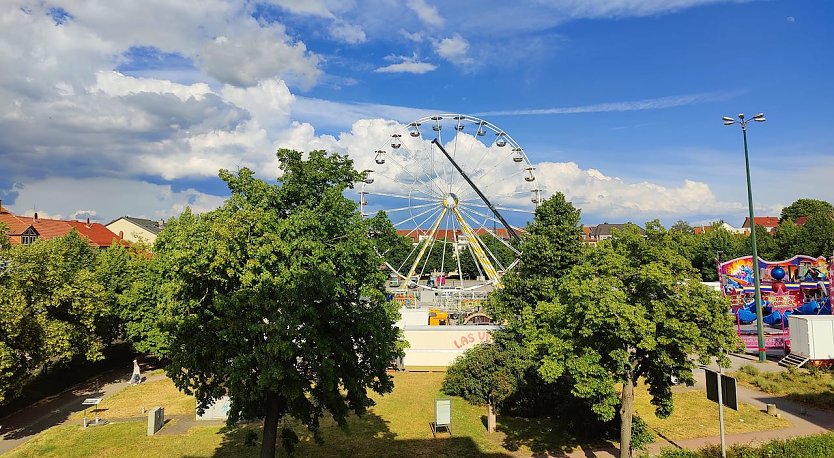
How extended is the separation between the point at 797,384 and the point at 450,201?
25525mm

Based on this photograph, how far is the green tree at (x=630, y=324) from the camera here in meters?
12.6

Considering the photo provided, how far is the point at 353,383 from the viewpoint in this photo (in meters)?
12.2

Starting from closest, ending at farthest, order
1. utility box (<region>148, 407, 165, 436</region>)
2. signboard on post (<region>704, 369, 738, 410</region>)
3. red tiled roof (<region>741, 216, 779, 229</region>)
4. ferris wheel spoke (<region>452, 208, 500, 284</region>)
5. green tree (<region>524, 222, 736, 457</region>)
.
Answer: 1. signboard on post (<region>704, 369, 738, 410</region>)
2. green tree (<region>524, 222, 736, 457</region>)
3. utility box (<region>148, 407, 165, 436</region>)
4. ferris wheel spoke (<region>452, 208, 500, 284</region>)
5. red tiled roof (<region>741, 216, 779, 229</region>)

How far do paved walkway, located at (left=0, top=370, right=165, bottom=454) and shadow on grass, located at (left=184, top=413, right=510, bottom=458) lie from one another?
783cm

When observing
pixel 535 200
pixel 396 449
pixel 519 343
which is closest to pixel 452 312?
pixel 535 200

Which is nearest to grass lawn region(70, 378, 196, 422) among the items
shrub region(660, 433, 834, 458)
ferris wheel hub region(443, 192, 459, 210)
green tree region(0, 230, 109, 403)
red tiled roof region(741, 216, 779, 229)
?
green tree region(0, 230, 109, 403)

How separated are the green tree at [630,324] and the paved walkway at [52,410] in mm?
19723

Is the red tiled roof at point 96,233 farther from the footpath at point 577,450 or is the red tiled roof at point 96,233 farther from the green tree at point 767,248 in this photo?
the green tree at point 767,248

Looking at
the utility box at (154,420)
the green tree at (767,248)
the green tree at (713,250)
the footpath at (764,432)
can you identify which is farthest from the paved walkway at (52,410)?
the green tree at (713,250)

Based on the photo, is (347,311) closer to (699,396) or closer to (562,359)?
(562,359)

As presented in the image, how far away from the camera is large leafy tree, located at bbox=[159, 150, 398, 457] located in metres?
11.0

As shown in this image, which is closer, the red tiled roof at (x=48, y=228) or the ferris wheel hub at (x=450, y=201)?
the ferris wheel hub at (x=450, y=201)

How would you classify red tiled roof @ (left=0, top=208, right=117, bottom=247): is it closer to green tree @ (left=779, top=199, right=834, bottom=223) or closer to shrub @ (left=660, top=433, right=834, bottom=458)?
shrub @ (left=660, top=433, right=834, bottom=458)

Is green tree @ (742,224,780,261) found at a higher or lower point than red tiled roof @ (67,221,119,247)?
lower
